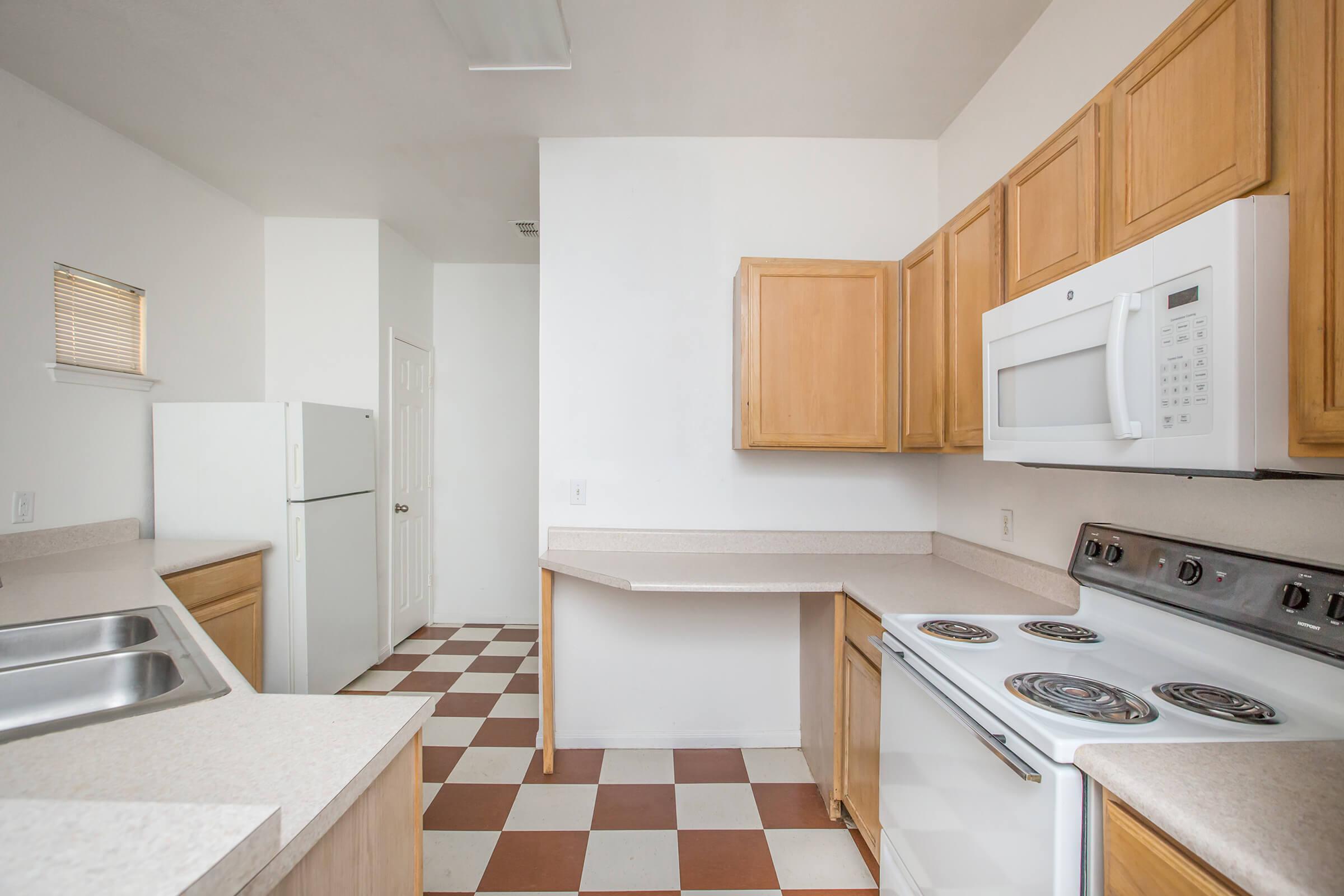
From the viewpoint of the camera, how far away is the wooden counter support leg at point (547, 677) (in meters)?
2.19

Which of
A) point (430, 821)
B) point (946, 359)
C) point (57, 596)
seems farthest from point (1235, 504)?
point (57, 596)

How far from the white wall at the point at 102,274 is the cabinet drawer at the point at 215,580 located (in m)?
0.60

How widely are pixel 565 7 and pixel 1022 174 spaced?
4.67 ft

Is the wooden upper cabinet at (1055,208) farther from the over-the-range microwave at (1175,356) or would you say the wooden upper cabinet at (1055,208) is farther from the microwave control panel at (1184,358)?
the microwave control panel at (1184,358)

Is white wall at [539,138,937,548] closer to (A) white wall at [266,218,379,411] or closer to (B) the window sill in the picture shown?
(A) white wall at [266,218,379,411]

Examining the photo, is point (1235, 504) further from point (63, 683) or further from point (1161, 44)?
point (63, 683)

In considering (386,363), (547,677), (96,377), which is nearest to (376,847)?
(547,677)

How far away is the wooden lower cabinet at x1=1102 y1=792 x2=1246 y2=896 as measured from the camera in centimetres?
69

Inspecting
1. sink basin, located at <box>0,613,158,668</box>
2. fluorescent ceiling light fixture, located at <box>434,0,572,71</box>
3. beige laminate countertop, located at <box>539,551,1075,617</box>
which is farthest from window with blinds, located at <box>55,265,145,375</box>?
beige laminate countertop, located at <box>539,551,1075,617</box>

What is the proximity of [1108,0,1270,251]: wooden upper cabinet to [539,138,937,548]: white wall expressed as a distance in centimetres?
135

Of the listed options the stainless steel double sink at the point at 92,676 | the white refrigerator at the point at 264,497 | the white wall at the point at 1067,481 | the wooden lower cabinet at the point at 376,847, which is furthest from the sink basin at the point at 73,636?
the white wall at the point at 1067,481

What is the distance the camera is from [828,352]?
85.0 inches

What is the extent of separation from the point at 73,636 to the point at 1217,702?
2417mm

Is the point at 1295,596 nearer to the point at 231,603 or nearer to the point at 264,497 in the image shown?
the point at 231,603
